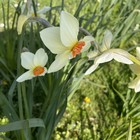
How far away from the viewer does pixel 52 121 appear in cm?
126

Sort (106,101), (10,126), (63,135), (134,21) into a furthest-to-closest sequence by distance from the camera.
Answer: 1. (134,21)
2. (106,101)
3. (63,135)
4. (10,126)

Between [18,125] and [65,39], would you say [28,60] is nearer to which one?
[18,125]

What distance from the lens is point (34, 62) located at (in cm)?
94

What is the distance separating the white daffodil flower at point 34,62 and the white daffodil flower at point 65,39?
0.23 metres

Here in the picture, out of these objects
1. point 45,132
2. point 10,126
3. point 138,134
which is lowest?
point 138,134

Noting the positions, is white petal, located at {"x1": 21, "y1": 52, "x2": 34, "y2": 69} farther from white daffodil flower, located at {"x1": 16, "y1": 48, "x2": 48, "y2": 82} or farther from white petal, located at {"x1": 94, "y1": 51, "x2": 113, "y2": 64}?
white petal, located at {"x1": 94, "y1": 51, "x2": 113, "y2": 64}

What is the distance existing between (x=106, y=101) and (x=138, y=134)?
1.18 feet

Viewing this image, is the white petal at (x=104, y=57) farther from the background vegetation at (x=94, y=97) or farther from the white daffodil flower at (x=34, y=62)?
the background vegetation at (x=94, y=97)

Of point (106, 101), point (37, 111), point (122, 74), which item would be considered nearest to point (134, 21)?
point (122, 74)

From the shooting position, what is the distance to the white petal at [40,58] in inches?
36.0

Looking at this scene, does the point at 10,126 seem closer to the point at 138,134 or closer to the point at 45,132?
the point at 45,132

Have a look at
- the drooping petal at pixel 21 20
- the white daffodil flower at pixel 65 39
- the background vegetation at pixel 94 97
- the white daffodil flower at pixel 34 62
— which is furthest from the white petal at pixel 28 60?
the background vegetation at pixel 94 97

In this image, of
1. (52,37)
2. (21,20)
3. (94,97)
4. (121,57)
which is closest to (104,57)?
(121,57)

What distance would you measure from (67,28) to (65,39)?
1.0 inches
